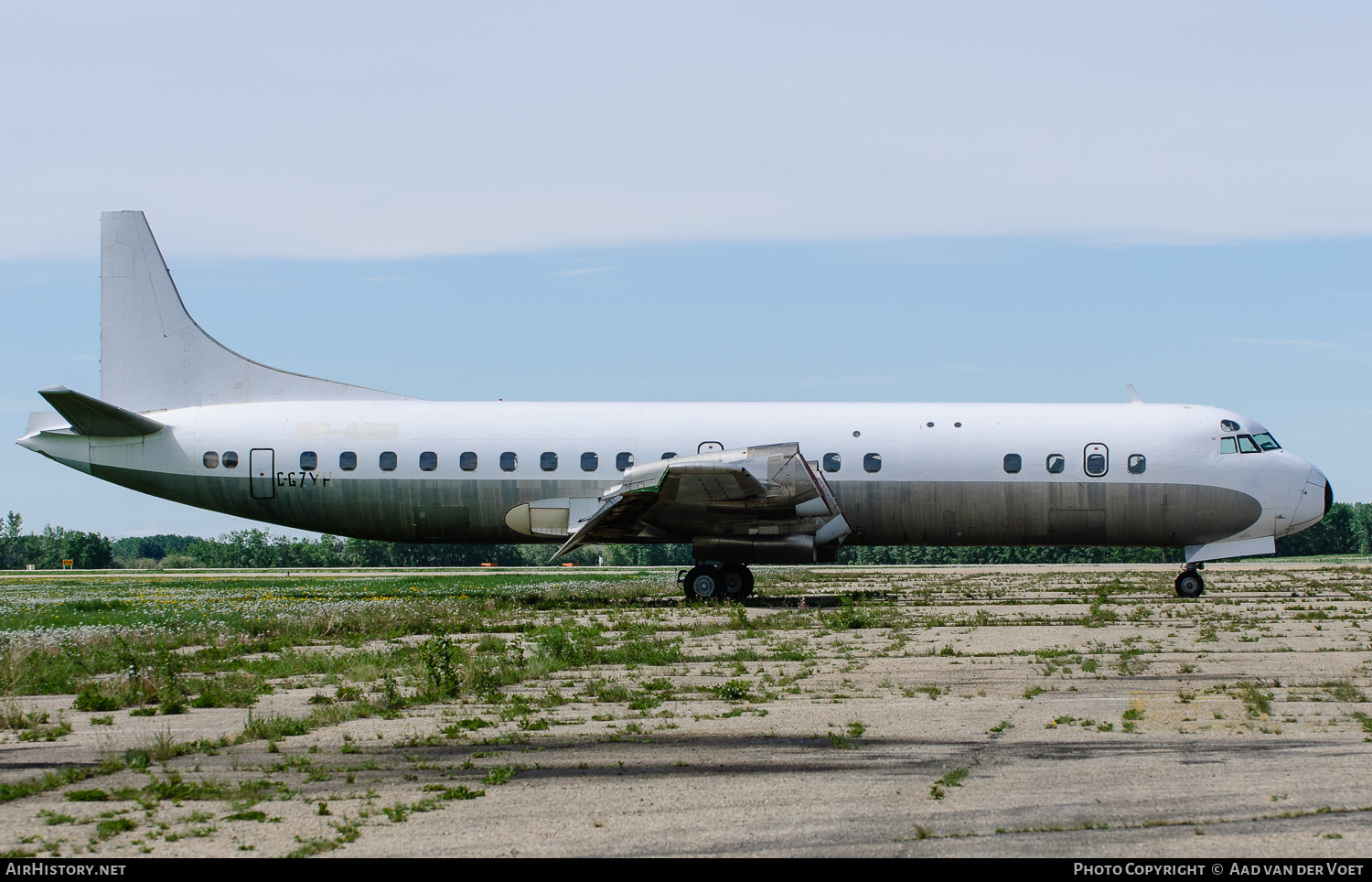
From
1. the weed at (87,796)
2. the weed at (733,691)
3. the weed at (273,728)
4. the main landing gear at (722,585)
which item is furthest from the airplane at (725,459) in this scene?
the weed at (87,796)

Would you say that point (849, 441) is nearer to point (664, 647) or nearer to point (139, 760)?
point (664, 647)

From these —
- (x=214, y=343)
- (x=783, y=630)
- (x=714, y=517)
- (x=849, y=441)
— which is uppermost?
(x=214, y=343)

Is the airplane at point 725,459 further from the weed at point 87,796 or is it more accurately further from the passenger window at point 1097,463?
the weed at point 87,796

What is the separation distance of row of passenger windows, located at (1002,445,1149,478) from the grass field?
13.2 feet

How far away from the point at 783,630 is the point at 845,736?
32.0 ft

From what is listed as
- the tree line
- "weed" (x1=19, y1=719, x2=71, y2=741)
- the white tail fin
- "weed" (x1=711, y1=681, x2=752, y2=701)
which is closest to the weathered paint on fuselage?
the white tail fin

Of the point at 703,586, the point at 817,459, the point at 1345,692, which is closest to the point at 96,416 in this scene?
the point at 703,586

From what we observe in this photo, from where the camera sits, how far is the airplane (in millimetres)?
25828

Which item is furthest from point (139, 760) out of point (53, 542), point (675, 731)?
point (53, 542)

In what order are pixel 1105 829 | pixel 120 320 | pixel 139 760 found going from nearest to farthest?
1. pixel 1105 829
2. pixel 139 760
3. pixel 120 320

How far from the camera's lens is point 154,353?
28.4m

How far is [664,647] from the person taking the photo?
1677 cm

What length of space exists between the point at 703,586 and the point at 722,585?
443 mm

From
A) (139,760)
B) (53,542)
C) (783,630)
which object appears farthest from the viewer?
(53,542)
